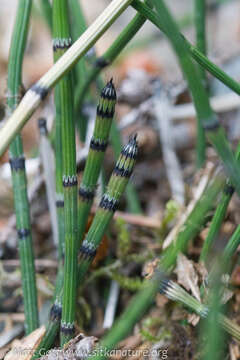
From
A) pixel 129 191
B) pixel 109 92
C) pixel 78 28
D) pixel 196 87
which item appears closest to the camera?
pixel 196 87

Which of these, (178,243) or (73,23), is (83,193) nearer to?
(178,243)

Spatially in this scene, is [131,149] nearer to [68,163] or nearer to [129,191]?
[68,163]

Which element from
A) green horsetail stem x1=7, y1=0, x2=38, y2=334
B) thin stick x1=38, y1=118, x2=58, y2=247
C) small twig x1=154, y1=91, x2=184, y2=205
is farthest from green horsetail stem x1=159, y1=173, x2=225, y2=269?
small twig x1=154, y1=91, x2=184, y2=205

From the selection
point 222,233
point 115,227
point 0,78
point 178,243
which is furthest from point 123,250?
point 0,78

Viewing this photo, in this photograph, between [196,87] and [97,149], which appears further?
[97,149]

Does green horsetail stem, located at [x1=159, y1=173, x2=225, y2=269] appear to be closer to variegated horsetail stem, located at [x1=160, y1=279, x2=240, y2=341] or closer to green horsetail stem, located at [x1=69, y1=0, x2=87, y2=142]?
variegated horsetail stem, located at [x1=160, y1=279, x2=240, y2=341]

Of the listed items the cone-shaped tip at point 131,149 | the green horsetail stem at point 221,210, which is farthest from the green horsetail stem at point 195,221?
the cone-shaped tip at point 131,149

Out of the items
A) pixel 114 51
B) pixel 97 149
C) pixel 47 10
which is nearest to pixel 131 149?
pixel 97 149
